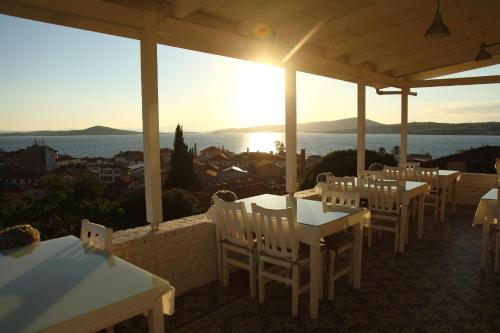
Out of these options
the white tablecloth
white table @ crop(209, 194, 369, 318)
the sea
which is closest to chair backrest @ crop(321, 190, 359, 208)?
white table @ crop(209, 194, 369, 318)

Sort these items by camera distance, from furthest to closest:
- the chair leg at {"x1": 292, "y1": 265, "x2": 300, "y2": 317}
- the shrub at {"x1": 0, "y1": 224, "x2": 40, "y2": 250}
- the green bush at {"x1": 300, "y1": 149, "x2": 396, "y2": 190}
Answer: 1. the green bush at {"x1": 300, "y1": 149, "x2": 396, "y2": 190}
2. the chair leg at {"x1": 292, "y1": 265, "x2": 300, "y2": 317}
3. the shrub at {"x1": 0, "y1": 224, "x2": 40, "y2": 250}

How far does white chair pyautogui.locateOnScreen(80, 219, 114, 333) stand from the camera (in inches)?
82.7

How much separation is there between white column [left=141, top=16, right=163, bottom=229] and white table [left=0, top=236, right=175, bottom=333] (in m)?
1.20

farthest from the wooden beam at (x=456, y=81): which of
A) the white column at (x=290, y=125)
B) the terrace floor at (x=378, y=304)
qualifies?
→ the terrace floor at (x=378, y=304)

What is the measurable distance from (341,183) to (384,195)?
1.85ft

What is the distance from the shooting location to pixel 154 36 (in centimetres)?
316

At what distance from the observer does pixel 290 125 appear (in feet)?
16.2

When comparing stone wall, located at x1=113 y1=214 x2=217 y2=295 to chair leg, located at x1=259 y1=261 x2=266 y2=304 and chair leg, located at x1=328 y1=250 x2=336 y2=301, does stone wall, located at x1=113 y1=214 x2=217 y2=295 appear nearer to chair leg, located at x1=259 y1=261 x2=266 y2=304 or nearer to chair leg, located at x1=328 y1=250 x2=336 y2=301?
chair leg, located at x1=259 y1=261 x2=266 y2=304

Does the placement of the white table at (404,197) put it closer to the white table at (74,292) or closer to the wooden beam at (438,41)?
the wooden beam at (438,41)

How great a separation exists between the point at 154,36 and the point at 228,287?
2.49m

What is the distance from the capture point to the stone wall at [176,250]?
304cm

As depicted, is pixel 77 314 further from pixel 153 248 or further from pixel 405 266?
pixel 405 266

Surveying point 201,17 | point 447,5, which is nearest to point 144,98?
point 201,17

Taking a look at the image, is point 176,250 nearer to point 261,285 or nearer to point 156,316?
point 261,285
